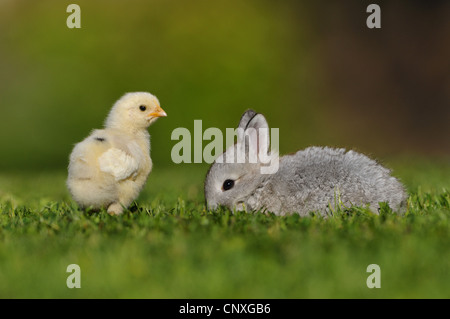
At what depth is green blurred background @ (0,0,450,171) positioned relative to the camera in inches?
643

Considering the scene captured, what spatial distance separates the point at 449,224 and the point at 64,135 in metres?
13.8

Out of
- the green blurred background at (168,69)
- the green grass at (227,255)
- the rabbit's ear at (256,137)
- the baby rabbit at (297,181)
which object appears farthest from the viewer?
the green blurred background at (168,69)

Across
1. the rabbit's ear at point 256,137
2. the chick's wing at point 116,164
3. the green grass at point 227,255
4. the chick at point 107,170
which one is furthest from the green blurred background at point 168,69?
the green grass at point 227,255

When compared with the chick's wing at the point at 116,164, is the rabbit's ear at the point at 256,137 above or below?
above

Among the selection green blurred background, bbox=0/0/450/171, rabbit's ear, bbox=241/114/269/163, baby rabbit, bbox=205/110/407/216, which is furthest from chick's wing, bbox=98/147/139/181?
green blurred background, bbox=0/0/450/171

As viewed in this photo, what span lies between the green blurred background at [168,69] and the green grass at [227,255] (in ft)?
38.1

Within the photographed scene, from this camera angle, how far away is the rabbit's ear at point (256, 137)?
561 centimetres

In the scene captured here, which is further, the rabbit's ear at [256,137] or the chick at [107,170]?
the rabbit's ear at [256,137]

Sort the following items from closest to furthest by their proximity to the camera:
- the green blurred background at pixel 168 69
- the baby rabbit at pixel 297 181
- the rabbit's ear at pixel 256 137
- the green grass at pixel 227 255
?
1. the green grass at pixel 227 255
2. the baby rabbit at pixel 297 181
3. the rabbit's ear at pixel 256 137
4. the green blurred background at pixel 168 69

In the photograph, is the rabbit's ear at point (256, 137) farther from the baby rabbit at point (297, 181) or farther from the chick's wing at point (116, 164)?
the chick's wing at point (116, 164)

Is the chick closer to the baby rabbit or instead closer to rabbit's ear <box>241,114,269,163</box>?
the baby rabbit

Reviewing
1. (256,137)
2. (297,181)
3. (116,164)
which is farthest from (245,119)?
(116,164)
